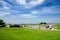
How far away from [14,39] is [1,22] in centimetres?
5728

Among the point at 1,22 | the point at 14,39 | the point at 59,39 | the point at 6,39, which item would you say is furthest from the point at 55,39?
the point at 1,22

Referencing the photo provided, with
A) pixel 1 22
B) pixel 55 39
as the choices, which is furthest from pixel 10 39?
pixel 1 22

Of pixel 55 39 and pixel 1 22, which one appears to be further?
pixel 1 22

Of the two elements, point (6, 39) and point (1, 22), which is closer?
point (6, 39)

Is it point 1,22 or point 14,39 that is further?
point 1,22

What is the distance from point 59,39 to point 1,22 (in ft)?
197

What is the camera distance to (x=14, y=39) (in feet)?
74.0

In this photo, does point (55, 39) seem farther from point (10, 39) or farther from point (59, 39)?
point (10, 39)

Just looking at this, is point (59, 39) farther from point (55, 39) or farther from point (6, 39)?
point (6, 39)

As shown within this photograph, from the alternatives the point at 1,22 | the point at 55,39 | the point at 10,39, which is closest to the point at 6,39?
the point at 10,39

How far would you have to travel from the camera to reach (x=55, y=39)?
23266mm

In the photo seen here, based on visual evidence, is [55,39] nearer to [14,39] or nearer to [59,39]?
[59,39]

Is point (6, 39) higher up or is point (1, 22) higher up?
point (1, 22)

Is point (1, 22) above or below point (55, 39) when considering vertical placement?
above
